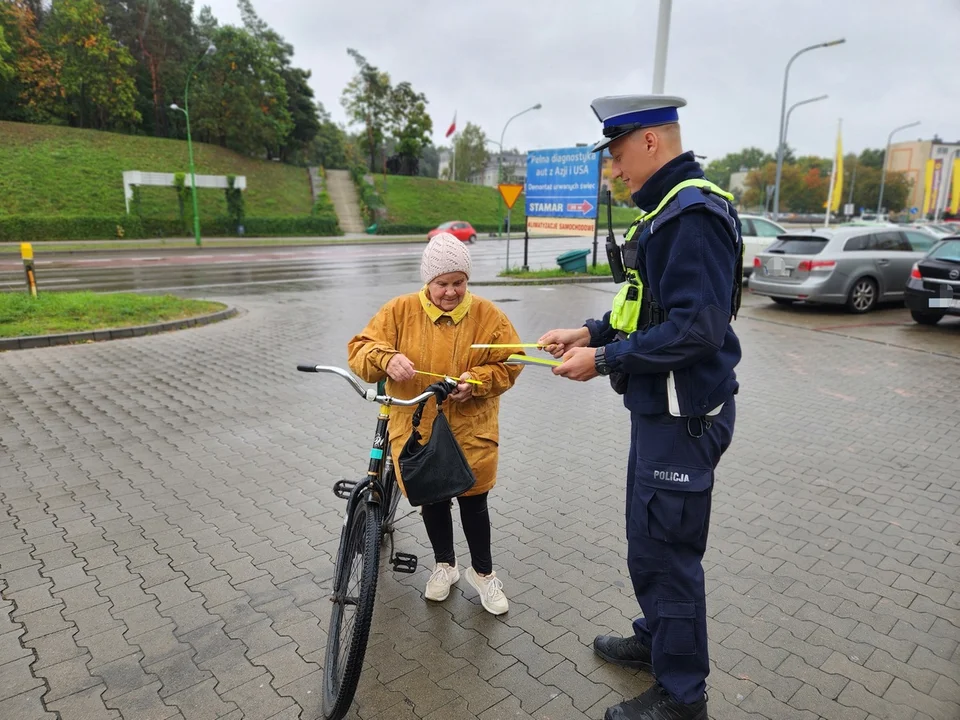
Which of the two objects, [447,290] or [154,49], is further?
[154,49]

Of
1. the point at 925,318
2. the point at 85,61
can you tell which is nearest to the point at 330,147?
the point at 85,61

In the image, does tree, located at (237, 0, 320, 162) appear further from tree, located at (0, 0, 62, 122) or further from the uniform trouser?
the uniform trouser

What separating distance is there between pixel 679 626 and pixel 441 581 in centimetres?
136

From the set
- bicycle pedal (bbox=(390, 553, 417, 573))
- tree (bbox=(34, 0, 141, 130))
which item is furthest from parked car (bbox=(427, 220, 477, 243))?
bicycle pedal (bbox=(390, 553, 417, 573))

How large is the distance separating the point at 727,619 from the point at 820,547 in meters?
1.07

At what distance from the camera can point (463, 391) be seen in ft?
9.00

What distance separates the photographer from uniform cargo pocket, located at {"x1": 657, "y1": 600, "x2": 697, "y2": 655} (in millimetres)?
2207

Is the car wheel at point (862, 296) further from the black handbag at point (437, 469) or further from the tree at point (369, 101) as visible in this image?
the tree at point (369, 101)

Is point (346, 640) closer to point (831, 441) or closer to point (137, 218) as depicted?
point (831, 441)

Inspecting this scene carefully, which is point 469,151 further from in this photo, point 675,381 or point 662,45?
point 675,381

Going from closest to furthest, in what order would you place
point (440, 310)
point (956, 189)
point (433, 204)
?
point (440, 310) → point (956, 189) → point (433, 204)

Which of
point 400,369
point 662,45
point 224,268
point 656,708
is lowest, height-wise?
point 656,708

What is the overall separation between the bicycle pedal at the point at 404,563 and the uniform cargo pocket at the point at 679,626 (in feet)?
4.79

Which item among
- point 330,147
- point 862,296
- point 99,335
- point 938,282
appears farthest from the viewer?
point 330,147
